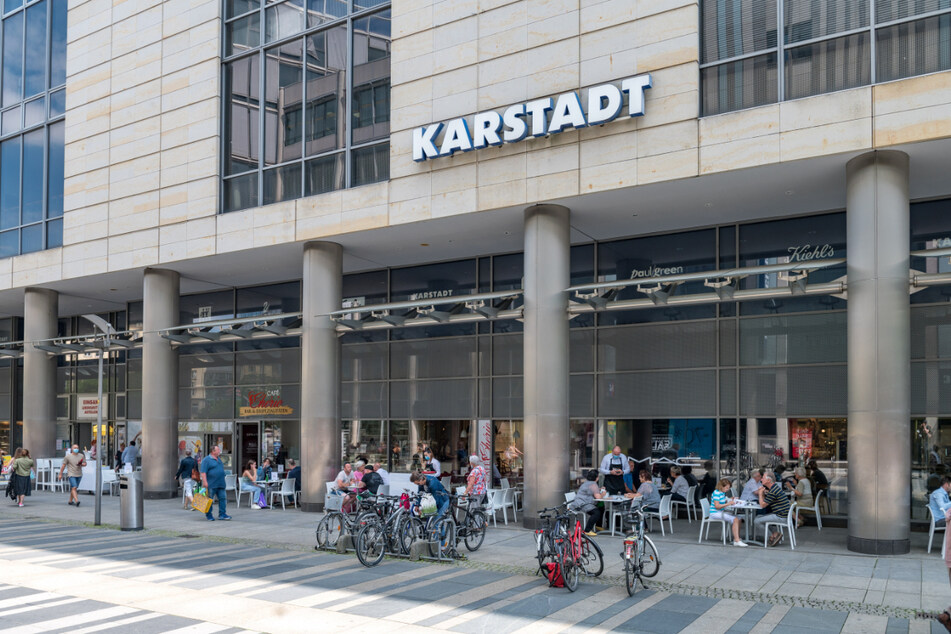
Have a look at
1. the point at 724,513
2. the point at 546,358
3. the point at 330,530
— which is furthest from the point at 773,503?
the point at 330,530

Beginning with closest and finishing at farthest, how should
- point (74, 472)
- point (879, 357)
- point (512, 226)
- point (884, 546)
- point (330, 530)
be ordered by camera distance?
point (884, 546) < point (879, 357) < point (330, 530) < point (512, 226) < point (74, 472)

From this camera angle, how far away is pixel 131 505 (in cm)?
1645

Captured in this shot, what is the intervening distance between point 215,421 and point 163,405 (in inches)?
149

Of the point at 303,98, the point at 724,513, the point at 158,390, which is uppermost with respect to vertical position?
the point at 303,98

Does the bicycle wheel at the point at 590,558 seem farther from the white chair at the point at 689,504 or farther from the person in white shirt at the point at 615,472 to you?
the white chair at the point at 689,504

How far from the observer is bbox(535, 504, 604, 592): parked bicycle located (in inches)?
421

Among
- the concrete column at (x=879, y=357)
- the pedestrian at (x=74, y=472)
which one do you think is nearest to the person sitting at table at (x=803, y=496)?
the concrete column at (x=879, y=357)

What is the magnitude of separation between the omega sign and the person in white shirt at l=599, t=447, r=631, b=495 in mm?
6726

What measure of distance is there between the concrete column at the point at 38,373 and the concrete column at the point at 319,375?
12.4 metres

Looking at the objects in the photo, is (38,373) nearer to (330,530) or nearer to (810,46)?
(330,530)

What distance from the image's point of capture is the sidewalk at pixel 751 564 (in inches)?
404

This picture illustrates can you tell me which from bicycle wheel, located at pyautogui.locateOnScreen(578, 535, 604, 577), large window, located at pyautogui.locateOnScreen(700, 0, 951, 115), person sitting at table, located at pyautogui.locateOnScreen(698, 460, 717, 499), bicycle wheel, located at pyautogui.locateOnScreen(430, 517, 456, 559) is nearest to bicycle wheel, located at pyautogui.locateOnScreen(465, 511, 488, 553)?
bicycle wheel, located at pyautogui.locateOnScreen(430, 517, 456, 559)

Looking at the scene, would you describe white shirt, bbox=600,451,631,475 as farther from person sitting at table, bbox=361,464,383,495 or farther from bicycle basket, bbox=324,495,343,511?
bicycle basket, bbox=324,495,343,511

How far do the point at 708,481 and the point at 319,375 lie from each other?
30.8 ft
